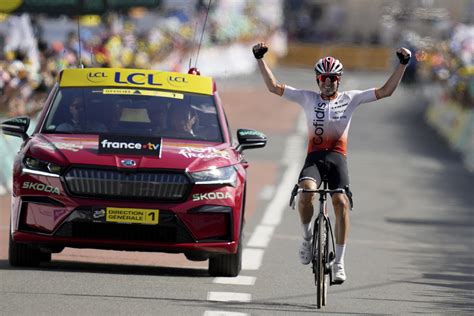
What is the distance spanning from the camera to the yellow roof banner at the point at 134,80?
13.8 meters

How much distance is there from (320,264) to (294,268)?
2.92 m

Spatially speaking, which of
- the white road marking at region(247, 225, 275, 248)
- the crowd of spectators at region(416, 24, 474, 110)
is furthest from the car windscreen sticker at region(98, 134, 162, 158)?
the crowd of spectators at region(416, 24, 474, 110)

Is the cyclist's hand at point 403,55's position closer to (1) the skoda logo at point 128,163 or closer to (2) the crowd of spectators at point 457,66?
(1) the skoda logo at point 128,163

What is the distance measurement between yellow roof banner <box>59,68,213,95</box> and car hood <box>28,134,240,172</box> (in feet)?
2.83

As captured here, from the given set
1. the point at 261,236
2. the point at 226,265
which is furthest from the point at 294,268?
the point at 261,236

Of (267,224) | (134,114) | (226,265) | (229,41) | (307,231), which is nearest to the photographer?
(307,231)

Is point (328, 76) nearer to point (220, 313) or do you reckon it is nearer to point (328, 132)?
point (328, 132)

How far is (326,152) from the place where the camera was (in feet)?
40.2

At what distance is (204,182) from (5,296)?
82.9 inches

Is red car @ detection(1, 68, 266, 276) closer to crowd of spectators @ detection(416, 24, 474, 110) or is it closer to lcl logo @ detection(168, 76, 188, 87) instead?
lcl logo @ detection(168, 76, 188, 87)

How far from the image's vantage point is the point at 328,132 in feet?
40.4

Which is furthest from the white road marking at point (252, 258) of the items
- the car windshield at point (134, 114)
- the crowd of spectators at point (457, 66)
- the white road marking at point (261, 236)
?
the crowd of spectators at point (457, 66)

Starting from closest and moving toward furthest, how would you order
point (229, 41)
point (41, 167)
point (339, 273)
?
1. point (339, 273)
2. point (41, 167)
3. point (229, 41)

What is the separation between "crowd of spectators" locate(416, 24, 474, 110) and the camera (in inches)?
1487
